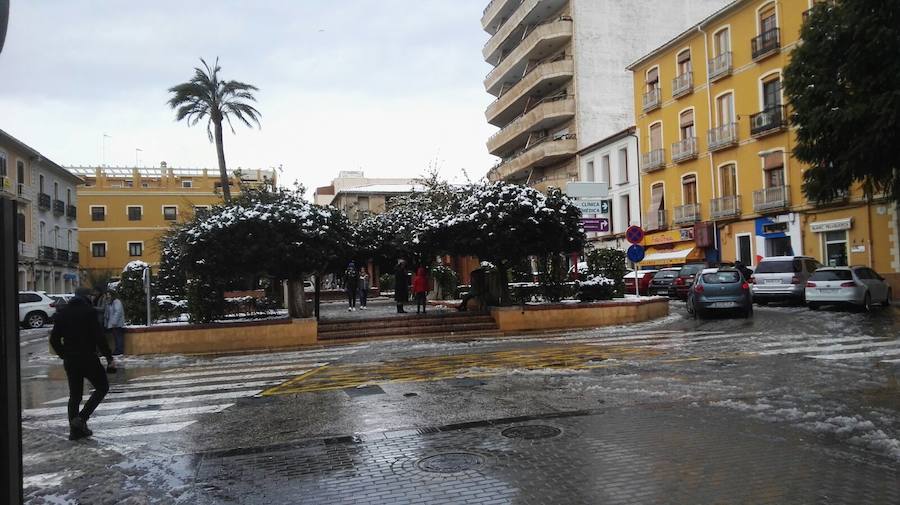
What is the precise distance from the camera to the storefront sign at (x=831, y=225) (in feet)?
95.5

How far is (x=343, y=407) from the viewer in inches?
330

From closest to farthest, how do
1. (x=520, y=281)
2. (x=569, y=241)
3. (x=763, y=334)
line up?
(x=763, y=334) < (x=569, y=241) < (x=520, y=281)

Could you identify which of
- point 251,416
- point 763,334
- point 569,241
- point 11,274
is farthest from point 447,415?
point 569,241

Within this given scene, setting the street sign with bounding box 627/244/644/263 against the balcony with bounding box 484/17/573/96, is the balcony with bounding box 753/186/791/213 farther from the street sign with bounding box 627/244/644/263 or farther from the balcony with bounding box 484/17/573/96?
the balcony with bounding box 484/17/573/96

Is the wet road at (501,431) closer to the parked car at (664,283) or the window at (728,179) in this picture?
the parked car at (664,283)

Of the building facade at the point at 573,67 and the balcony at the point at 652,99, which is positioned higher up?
the building facade at the point at 573,67

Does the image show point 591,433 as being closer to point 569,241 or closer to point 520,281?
point 569,241

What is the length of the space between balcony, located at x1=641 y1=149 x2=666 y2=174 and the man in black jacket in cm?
3732

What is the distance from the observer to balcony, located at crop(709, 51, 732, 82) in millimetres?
35344

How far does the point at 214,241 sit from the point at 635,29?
137 feet

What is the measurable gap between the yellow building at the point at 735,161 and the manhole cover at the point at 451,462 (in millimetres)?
26585

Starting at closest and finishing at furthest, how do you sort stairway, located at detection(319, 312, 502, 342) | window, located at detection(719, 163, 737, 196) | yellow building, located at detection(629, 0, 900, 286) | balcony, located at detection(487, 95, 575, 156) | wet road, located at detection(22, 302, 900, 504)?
wet road, located at detection(22, 302, 900, 504), stairway, located at detection(319, 312, 502, 342), yellow building, located at detection(629, 0, 900, 286), window, located at detection(719, 163, 737, 196), balcony, located at detection(487, 95, 575, 156)

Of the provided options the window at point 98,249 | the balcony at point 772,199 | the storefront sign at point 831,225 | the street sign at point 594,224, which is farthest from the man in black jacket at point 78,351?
the window at point 98,249

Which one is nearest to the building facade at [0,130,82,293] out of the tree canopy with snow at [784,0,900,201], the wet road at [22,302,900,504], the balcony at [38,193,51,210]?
the balcony at [38,193,51,210]
